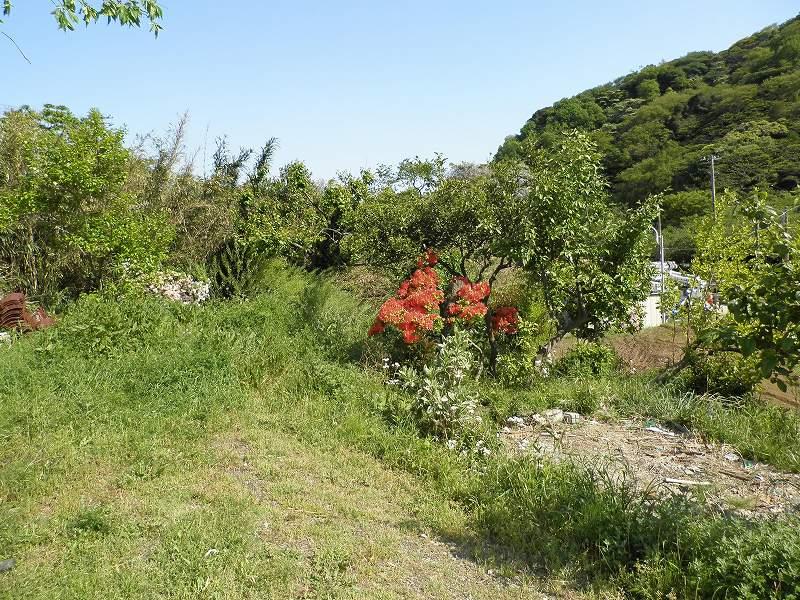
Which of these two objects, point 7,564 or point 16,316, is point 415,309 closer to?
point 7,564

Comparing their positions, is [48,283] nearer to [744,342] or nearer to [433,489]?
[433,489]

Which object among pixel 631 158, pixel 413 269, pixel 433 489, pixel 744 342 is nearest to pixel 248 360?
pixel 413 269

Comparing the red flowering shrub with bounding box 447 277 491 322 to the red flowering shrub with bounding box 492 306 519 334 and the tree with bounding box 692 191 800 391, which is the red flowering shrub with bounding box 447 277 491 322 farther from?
the tree with bounding box 692 191 800 391

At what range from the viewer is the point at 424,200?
302 inches

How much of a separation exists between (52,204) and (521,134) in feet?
153

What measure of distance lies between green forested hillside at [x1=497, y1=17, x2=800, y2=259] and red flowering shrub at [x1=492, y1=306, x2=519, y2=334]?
2210 cm

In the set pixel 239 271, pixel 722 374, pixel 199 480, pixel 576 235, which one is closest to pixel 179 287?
pixel 239 271

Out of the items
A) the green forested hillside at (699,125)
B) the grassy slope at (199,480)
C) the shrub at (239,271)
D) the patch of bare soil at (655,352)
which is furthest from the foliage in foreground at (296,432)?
the green forested hillside at (699,125)

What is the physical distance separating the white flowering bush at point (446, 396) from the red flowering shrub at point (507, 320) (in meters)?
1.45

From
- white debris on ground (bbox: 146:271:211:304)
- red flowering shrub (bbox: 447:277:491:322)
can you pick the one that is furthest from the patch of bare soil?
white debris on ground (bbox: 146:271:211:304)

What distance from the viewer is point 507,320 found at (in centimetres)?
693

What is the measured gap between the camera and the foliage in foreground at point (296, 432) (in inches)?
121

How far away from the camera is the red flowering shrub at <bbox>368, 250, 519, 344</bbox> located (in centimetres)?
646

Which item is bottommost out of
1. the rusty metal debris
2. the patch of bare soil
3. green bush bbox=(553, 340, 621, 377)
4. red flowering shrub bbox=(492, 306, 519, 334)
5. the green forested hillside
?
the patch of bare soil
